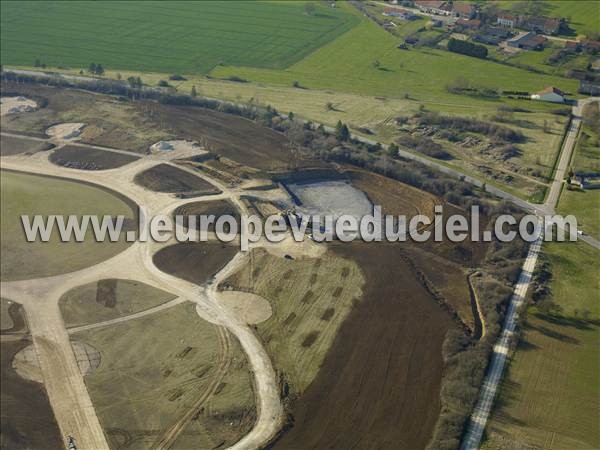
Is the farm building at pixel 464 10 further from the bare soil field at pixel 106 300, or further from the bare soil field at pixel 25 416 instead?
the bare soil field at pixel 25 416

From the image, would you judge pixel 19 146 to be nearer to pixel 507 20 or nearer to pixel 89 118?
pixel 89 118

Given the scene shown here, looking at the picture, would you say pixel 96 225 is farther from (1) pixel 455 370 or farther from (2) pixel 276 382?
(1) pixel 455 370

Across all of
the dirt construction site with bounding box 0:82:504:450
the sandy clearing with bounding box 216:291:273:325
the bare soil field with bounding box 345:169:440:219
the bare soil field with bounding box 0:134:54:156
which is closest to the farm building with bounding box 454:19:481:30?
the bare soil field with bounding box 345:169:440:219

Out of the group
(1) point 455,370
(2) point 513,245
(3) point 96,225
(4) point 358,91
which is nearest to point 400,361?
(1) point 455,370

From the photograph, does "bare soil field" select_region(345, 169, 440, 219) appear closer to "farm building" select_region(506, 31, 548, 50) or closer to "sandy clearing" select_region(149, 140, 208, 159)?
"sandy clearing" select_region(149, 140, 208, 159)

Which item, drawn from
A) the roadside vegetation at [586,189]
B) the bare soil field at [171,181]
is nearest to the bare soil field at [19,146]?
the bare soil field at [171,181]

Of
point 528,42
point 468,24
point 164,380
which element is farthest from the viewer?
point 468,24

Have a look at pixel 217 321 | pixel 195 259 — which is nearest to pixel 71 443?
pixel 217 321
